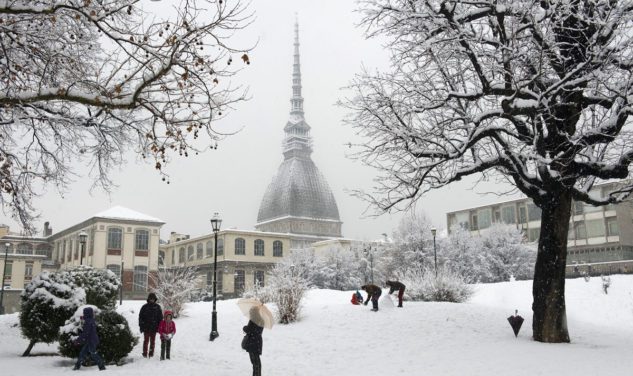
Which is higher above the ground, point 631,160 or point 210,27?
point 210,27

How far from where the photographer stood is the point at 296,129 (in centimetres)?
15688

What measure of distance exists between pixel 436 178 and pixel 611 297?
1402cm

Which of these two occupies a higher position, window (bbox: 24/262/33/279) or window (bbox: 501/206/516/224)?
window (bbox: 501/206/516/224)

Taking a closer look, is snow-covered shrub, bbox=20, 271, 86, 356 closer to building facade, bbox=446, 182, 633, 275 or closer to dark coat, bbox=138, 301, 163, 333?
dark coat, bbox=138, 301, 163, 333

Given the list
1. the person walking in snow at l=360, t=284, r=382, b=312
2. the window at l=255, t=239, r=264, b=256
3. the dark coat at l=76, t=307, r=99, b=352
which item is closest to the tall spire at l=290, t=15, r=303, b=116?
the window at l=255, t=239, r=264, b=256

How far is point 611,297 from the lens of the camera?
81.0ft

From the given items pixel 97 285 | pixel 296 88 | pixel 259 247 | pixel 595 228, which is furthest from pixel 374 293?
pixel 296 88

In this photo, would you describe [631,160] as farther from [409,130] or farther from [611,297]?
[611,297]

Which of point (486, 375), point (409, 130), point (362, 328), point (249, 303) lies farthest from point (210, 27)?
point (362, 328)

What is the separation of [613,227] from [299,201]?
67.4m

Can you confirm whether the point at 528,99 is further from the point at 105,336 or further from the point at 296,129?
the point at 296,129

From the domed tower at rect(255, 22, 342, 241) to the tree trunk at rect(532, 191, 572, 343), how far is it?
319 feet

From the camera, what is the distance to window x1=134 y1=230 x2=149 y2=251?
2719 inches

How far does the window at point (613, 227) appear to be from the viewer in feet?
227
